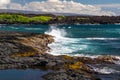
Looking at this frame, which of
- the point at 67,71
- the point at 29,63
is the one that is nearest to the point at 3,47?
the point at 29,63

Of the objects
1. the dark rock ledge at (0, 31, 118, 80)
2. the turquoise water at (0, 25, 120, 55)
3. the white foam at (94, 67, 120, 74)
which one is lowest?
the turquoise water at (0, 25, 120, 55)

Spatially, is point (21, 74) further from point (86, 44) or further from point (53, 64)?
point (86, 44)

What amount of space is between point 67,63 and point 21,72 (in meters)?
6.96

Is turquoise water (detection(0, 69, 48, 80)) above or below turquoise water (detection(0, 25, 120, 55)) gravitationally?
above

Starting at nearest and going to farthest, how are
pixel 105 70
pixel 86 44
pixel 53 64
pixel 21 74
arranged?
pixel 21 74 → pixel 105 70 → pixel 53 64 → pixel 86 44

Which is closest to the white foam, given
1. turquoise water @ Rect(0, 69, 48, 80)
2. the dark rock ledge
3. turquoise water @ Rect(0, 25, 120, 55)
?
the dark rock ledge

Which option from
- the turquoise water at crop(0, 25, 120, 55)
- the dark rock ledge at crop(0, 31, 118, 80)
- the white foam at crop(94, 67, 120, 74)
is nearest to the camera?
the dark rock ledge at crop(0, 31, 118, 80)

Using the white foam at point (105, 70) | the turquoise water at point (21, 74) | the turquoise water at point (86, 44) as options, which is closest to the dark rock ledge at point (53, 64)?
the white foam at point (105, 70)

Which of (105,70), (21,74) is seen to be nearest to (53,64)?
(21,74)

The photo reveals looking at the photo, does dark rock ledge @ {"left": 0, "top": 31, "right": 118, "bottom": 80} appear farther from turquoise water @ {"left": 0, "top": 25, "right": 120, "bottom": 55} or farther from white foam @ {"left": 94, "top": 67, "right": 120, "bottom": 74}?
turquoise water @ {"left": 0, "top": 25, "right": 120, "bottom": 55}

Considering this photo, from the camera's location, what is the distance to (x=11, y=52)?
→ 50156 mm

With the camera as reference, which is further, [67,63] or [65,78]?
[67,63]

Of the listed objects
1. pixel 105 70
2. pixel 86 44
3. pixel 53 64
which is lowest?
pixel 86 44

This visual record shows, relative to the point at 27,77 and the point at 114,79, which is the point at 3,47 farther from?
the point at 114,79
